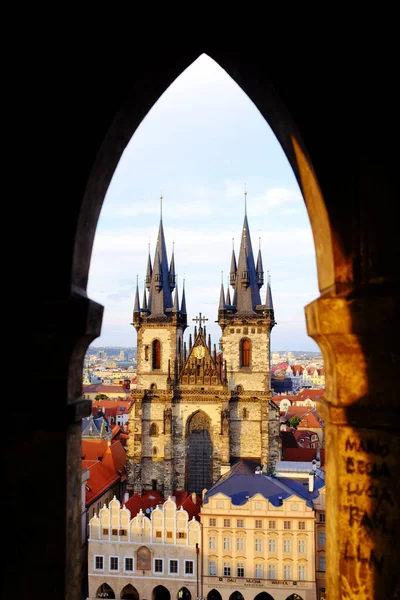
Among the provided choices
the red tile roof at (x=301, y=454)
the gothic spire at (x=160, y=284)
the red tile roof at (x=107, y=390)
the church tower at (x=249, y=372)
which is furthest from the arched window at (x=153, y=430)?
the red tile roof at (x=107, y=390)

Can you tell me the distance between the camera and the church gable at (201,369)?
35.9 m

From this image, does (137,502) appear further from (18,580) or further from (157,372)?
(18,580)

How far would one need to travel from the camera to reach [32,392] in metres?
2.59

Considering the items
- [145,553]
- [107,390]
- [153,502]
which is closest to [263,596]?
[145,553]

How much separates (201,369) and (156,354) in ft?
11.3

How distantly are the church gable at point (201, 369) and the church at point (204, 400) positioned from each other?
66 millimetres

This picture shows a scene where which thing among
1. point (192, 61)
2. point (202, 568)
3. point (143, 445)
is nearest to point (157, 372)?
point (143, 445)

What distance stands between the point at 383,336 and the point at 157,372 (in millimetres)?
35053

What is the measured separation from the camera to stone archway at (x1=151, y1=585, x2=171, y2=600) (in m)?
26.4

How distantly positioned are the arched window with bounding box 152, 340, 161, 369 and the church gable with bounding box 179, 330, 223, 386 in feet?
6.31

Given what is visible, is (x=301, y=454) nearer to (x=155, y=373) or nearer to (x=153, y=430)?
(x=153, y=430)

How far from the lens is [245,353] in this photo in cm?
3597

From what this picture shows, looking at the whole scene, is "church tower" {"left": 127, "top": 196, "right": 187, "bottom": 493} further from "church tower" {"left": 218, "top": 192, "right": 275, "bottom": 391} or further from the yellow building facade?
the yellow building facade

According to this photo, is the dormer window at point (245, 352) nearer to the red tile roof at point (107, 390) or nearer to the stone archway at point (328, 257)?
the stone archway at point (328, 257)
